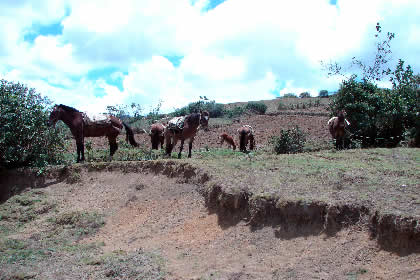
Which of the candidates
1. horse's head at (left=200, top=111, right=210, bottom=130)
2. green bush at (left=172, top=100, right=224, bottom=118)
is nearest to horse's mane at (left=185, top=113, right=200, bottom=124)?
horse's head at (left=200, top=111, right=210, bottom=130)

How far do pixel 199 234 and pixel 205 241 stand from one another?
43cm

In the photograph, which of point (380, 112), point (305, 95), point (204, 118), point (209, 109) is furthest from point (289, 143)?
point (305, 95)

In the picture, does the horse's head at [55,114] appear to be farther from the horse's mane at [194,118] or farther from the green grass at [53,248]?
the horse's mane at [194,118]

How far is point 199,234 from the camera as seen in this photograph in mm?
9312

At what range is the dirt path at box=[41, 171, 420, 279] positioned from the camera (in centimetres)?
679

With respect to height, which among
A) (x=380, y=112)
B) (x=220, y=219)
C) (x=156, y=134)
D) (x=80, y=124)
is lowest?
(x=220, y=219)

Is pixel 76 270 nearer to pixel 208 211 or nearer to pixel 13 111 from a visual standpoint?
pixel 208 211

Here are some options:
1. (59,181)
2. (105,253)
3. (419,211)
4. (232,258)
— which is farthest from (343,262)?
(59,181)

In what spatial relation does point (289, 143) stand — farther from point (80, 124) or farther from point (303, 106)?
point (303, 106)

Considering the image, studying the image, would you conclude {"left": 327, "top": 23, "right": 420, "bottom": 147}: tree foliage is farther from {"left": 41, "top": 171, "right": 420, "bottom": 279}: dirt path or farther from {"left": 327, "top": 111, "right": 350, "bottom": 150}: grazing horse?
{"left": 41, "top": 171, "right": 420, "bottom": 279}: dirt path

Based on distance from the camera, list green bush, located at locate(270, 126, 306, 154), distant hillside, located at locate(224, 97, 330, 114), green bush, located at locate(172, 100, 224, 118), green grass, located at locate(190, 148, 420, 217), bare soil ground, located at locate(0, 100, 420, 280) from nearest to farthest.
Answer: bare soil ground, located at locate(0, 100, 420, 280), green grass, located at locate(190, 148, 420, 217), green bush, located at locate(270, 126, 306, 154), green bush, located at locate(172, 100, 224, 118), distant hillside, located at locate(224, 97, 330, 114)

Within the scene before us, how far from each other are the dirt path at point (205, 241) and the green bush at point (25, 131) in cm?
208

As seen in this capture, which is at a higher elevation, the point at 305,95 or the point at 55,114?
the point at 305,95

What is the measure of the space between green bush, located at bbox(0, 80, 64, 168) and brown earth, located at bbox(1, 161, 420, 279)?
4.58ft
